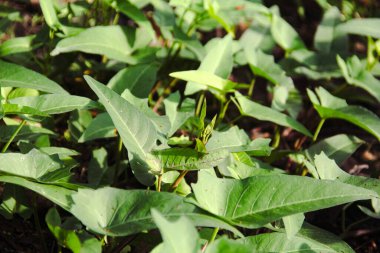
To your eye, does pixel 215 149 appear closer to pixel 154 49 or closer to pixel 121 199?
pixel 121 199

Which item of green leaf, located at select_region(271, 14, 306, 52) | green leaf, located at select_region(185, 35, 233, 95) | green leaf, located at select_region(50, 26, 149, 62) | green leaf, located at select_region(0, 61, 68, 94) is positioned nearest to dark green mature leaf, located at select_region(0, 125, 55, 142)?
green leaf, located at select_region(0, 61, 68, 94)

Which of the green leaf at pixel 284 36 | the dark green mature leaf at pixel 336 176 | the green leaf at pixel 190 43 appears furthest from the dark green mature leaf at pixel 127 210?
the green leaf at pixel 284 36

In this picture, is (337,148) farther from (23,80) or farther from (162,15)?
(23,80)

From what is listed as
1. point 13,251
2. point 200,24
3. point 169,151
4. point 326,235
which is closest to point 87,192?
point 169,151

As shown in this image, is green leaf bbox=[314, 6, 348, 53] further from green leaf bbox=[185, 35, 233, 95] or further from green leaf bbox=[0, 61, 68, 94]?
green leaf bbox=[0, 61, 68, 94]

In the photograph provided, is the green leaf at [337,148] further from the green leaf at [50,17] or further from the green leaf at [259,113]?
the green leaf at [50,17]

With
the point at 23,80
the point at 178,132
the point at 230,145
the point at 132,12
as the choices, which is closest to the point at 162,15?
the point at 132,12
